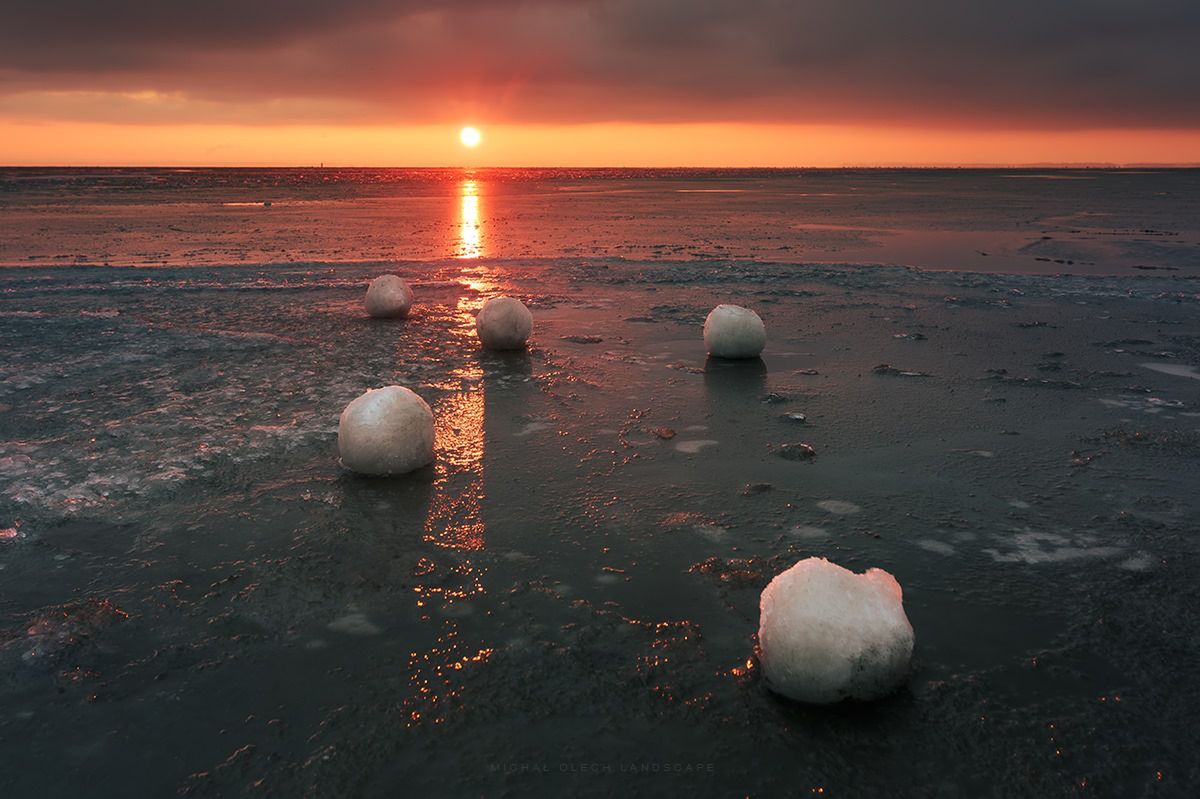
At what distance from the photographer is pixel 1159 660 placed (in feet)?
13.9

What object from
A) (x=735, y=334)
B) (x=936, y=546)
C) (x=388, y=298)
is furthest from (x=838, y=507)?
(x=388, y=298)

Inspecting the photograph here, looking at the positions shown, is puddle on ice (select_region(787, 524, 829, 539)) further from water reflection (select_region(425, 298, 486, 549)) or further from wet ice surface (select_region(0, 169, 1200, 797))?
water reflection (select_region(425, 298, 486, 549))

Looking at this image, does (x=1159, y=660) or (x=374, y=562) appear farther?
(x=374, y=562)

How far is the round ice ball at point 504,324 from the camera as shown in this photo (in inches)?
408

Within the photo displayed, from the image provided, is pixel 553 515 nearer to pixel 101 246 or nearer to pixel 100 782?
pixel 100 782

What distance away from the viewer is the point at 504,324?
408 inches

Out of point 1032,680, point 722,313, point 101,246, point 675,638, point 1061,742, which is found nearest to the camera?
point 1061,742

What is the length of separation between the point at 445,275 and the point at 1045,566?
48.3 feet

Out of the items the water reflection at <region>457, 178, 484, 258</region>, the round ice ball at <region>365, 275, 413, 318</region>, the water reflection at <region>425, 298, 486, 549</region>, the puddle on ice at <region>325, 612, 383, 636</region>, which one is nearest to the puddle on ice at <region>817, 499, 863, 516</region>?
the water reflection at <region>425, 298, 486, 549</region>

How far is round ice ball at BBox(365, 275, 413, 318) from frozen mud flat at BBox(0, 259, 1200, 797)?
2.13m

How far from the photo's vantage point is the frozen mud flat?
3.57m

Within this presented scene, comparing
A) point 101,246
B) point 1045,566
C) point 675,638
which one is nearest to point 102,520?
point 675,638

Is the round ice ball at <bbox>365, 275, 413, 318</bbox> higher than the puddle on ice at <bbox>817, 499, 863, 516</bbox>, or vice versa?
the round ice ball at <bbox>365, 275, 413, 318</bbox>

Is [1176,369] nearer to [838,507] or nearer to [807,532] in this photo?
[838,507]
